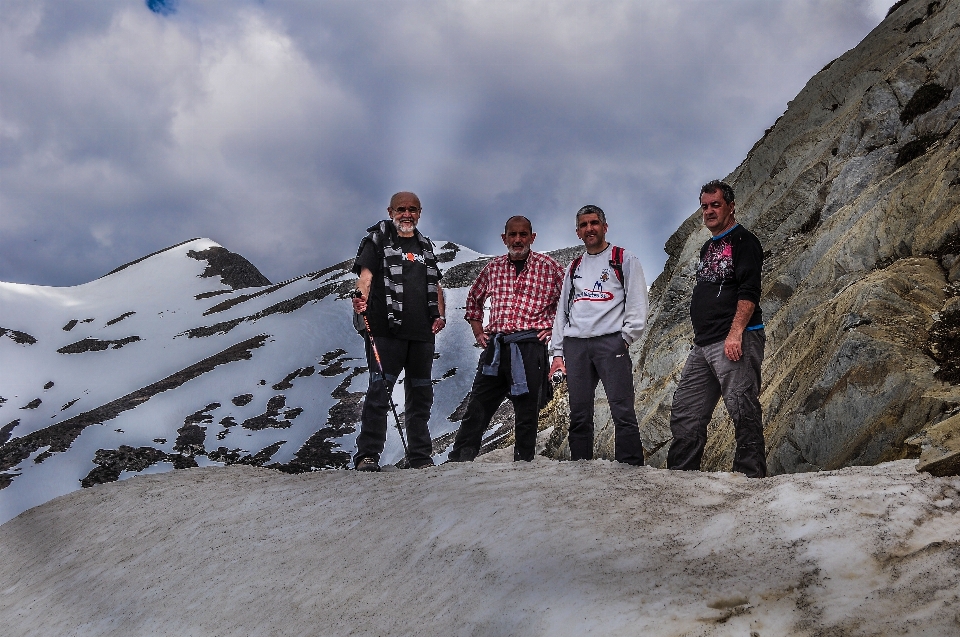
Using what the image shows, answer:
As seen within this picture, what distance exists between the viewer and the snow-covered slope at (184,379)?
56094 millimetres

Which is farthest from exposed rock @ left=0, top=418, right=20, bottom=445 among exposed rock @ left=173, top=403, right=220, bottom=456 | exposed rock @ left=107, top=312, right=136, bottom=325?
exposed rock @ left=107, top=312, right=136, bottom=325

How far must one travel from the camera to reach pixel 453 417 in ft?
190

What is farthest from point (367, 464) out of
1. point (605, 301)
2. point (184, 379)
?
point (184, 379)

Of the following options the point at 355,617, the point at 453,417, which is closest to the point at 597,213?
the point at 355,617

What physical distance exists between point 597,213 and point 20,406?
9201 centimetres

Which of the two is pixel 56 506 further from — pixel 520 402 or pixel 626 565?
pixel 626 565

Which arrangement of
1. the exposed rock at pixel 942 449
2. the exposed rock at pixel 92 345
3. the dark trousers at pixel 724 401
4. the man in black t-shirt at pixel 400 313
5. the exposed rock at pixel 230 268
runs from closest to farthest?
the exposed rock at pixel 942 449, the dark trousers at pixel 724 401, the man in black t-shirt at pixel 400 313, the exposed rock at pixel 92 345, the exposed rock at pixel 230 268

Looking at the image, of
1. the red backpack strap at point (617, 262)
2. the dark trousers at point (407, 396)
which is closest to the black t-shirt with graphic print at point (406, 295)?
the dark trousers at point (407, 396)

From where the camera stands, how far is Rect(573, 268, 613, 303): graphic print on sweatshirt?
7641 mm

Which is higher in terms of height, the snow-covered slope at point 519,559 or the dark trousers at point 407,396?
the dark trousers at point 407,396

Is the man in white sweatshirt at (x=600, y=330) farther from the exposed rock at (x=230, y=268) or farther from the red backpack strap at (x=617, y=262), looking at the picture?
the exposed rock at (x=230, y=268)

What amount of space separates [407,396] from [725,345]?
4.18 m

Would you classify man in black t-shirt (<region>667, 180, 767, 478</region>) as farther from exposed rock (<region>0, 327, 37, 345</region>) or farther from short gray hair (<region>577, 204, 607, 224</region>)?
exposed rock (<region>0, 327, 37, 345</region>)

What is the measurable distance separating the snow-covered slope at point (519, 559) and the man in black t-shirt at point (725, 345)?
27.6 inches
